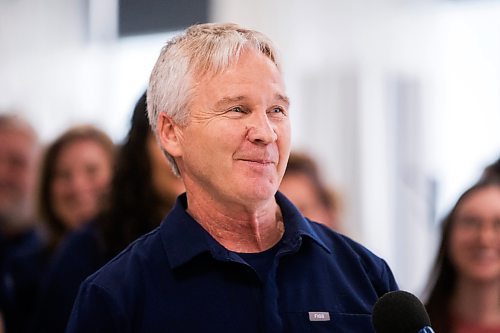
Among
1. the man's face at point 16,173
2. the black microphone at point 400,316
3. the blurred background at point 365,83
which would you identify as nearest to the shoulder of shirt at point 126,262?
the black microphone at point 400,316

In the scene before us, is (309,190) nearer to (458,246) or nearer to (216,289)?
(458,246)

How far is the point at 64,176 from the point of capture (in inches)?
140

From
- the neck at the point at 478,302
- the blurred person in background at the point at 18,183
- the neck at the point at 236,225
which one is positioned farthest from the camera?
the blurred person in background at the point at 18,183

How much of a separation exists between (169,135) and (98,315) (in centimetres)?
35

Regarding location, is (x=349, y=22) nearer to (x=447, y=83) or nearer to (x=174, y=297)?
(x=447, y=83)

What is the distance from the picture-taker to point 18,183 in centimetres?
384

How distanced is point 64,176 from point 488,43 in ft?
8.40

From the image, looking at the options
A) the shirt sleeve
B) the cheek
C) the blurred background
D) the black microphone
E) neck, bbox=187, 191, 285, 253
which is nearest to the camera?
the black microphone

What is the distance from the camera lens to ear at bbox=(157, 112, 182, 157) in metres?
1.77

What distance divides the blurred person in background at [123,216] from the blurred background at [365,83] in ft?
7.75

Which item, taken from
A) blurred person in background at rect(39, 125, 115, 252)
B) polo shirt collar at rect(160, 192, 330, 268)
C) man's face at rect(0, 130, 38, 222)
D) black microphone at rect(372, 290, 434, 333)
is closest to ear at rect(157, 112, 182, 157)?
polo shirt collar at rect(160, 192, 330, 268)

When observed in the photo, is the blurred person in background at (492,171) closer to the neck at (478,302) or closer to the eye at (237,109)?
the neck at (478,302)

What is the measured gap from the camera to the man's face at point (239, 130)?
5.52 feet

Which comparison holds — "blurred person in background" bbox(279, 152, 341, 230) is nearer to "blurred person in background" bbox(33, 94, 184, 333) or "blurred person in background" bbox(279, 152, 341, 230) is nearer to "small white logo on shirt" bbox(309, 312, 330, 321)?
"blurred person in background" bbox(33, 94, 184, 333)
